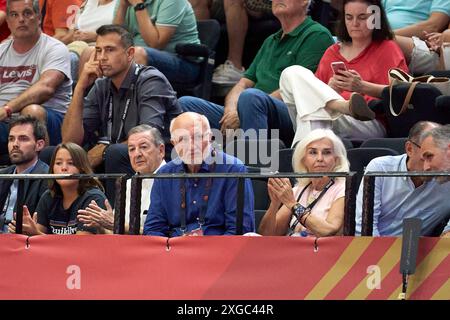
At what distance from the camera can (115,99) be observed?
10109 millimetres

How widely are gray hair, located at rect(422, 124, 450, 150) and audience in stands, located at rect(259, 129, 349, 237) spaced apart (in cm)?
56

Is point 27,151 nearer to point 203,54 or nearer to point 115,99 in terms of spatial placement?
point 115,99

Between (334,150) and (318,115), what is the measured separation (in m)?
1.30

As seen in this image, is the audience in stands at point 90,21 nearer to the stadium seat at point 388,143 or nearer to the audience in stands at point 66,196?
the audience in stands at point 66,196

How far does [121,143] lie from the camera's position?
9.80 metres

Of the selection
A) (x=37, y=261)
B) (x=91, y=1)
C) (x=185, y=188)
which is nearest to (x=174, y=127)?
(x=185, y=188)

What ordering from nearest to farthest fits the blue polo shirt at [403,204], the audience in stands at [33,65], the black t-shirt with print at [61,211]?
1. the blue polo shirt at [403,204]
2. the black t-shirt with print at [61,211]
3. the audience in stands at [33,65]

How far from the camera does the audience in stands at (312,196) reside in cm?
772

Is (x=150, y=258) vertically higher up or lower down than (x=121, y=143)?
lower down

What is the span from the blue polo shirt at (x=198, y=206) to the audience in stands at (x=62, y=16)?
4114 millimetres

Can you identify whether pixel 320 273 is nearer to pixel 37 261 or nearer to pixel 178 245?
pixel 178 245

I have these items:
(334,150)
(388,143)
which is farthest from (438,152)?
(388,143)

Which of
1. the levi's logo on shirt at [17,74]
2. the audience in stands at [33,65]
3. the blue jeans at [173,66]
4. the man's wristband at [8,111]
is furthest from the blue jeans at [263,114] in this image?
the levi's logo on shirt at [17,74]

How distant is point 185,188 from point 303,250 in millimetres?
911
